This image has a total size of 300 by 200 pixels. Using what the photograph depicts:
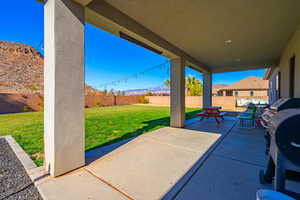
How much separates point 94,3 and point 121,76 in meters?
16.5

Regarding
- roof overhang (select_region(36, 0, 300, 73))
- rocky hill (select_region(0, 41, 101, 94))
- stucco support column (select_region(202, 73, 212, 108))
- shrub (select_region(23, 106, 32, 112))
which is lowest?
shrub (select_region(23, 106, 32, 112))

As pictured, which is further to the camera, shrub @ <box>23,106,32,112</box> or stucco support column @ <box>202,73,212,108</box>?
shrub @ <box>23,106,32,112</box>

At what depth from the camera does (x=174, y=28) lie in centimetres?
373

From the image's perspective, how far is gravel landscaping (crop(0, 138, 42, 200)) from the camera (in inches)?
68.9

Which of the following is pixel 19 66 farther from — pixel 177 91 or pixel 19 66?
A: pixel 177 91

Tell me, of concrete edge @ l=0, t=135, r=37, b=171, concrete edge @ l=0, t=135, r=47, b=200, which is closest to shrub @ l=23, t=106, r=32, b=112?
concrete edge @ l=0, t=135, r=37, b=171

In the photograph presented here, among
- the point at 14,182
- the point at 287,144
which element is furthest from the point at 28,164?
the point at 287,144

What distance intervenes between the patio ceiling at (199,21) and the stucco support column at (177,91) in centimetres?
65

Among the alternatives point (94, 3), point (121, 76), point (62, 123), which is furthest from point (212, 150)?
point (121, 76)

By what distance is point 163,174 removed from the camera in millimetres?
2223

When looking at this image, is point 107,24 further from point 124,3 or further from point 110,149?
point 110,149

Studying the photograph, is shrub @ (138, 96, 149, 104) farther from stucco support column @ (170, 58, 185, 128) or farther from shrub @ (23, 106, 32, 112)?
stucco support column @ (170, 58, 185, 128)

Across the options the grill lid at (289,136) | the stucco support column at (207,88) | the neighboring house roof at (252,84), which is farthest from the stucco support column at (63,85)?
the neighboring house roof at (252,84)

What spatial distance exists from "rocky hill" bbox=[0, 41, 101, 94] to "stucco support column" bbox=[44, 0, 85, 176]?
18068mm
